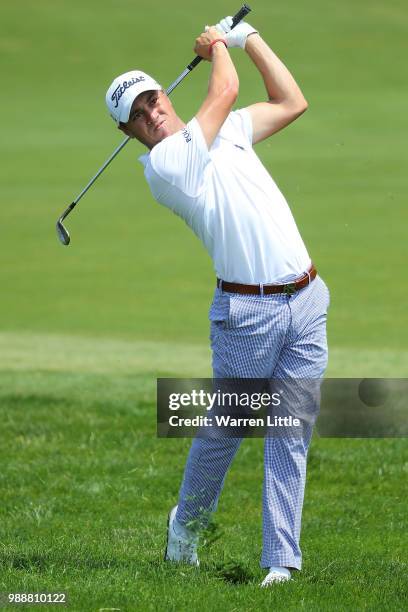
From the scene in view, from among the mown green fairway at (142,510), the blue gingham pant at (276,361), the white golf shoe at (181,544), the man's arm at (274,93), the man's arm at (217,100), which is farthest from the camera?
the man's arm at (274,93)

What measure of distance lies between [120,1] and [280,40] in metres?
4.55

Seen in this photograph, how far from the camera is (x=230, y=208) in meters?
4.68

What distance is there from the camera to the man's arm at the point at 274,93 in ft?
16.8

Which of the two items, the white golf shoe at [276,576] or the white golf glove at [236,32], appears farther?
the white golf glove at [236,32]

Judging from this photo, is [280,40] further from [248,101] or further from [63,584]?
[63,584]

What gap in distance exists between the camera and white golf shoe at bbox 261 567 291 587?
4.66 metres

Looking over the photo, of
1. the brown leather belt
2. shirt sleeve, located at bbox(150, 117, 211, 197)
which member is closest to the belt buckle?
the brown leather belt

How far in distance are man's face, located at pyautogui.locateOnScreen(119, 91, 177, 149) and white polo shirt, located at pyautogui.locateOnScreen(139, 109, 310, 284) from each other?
11 centimetres

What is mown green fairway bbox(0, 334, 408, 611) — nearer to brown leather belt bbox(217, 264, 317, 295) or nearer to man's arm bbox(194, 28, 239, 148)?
brown leather belt bbox(217, 264, 317, 295)

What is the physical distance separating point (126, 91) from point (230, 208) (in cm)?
58

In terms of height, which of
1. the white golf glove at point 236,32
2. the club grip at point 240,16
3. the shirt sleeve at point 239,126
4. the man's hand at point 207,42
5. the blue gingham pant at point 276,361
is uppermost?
the club grip at point 240,16

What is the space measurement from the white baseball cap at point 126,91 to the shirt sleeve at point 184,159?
0.22 metres

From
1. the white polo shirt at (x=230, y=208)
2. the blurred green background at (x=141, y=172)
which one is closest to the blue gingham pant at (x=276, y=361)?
the white polo shirt at (x=230, y=208)

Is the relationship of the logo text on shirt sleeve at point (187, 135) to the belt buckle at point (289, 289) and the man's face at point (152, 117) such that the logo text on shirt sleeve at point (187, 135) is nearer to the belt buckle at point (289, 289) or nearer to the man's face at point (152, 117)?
the man's face at point (152, 117)
